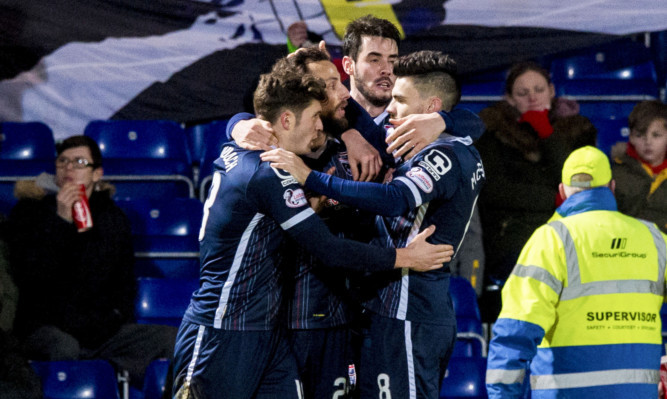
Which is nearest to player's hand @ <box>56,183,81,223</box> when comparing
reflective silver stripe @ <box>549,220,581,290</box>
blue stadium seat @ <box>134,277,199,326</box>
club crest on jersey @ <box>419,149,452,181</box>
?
blue stadium seat @ <box>134,277,199,326</box>

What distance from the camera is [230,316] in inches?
157

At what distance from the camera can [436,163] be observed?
4.16 m

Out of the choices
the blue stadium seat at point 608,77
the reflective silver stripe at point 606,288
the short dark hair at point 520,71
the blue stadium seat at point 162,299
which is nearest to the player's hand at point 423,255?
the reflective silver stripe at point 606,288

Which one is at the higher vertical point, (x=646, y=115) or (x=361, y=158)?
(x=646, y=115)

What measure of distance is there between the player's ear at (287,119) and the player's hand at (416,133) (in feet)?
1.47

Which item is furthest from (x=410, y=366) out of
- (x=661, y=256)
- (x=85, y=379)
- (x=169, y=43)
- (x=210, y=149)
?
(x=169, y=43)

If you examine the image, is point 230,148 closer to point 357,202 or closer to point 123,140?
point 357,202

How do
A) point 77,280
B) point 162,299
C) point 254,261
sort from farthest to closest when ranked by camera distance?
point 162,299
point 77,280
point 254,261

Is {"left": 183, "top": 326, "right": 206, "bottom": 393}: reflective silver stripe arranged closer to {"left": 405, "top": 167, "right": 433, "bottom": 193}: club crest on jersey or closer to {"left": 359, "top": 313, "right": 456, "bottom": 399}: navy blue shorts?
{"left": 359, "top": 313, "right": 456, "bottom": 399}: navy blue shorts

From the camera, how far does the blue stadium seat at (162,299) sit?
6.26 m

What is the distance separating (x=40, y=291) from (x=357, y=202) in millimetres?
2890

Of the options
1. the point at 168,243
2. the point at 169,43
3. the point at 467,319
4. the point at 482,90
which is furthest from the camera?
the point at 482,90

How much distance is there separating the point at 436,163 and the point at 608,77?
5.35 meters

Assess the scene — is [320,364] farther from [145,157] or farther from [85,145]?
[145,157]
